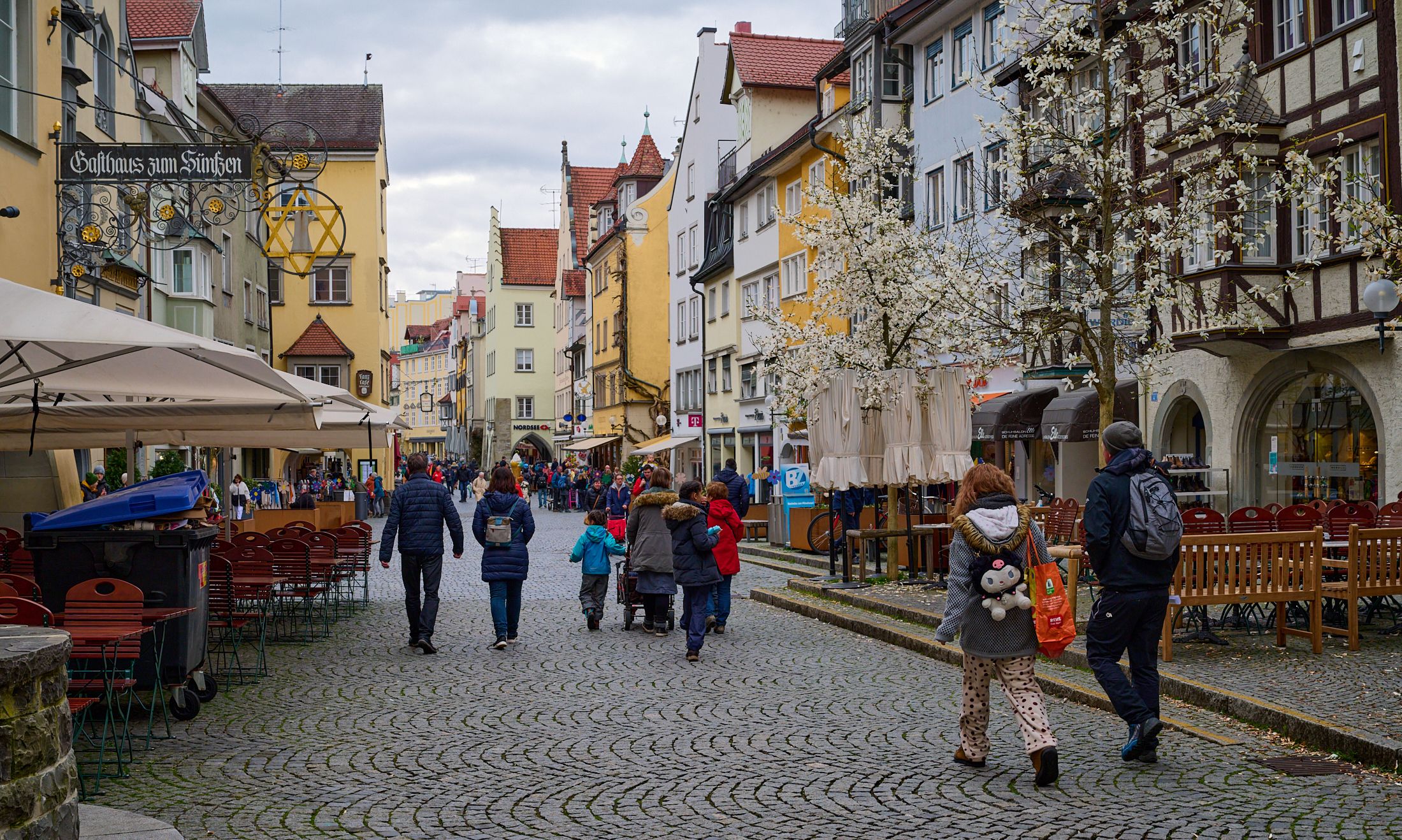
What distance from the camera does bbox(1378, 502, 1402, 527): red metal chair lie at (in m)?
15.3

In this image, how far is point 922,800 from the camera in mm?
7555

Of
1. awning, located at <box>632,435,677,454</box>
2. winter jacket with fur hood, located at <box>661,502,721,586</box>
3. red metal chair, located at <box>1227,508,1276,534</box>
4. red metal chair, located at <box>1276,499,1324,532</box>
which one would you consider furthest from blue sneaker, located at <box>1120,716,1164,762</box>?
awning, located at <box>632,435,677,454</box>

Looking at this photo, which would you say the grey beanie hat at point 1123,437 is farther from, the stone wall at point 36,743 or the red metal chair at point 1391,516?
the red metal chair at point 1391,516

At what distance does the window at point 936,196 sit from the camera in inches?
1400

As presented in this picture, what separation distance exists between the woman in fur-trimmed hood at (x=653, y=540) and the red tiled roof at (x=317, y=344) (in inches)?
1835

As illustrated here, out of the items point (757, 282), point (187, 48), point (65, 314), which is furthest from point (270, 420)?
point (757, 282)

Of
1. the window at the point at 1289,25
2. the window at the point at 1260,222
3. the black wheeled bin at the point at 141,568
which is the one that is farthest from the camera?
the window at the point at 1260,222

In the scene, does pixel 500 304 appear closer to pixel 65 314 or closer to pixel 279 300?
pixel 279 300

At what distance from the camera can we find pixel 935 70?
120 ft

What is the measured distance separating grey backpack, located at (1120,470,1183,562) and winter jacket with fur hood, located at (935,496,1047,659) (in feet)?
1.80

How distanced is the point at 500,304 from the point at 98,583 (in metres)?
94.6

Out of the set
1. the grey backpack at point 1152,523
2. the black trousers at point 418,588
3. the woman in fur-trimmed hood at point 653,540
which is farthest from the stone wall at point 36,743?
the woman in fur-trimmed hood at point 653,540

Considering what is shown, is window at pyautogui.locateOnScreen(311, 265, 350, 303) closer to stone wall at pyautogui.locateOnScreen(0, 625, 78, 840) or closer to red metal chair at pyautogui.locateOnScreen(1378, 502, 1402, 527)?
red metal chair at pyautogui.locateOnScreen(1378, 502, 1402, 527)

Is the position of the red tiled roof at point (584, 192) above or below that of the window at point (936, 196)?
above
